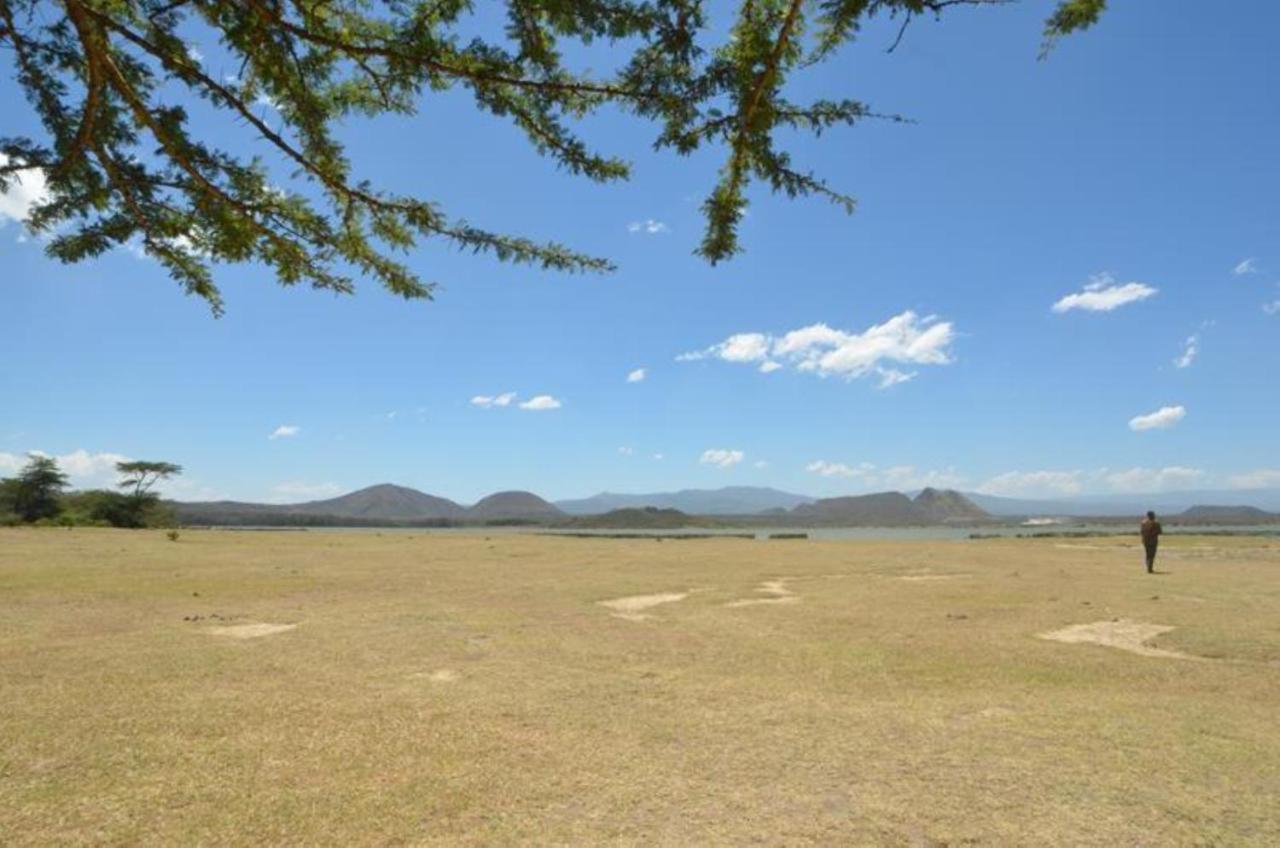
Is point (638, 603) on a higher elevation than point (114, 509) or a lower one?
lower

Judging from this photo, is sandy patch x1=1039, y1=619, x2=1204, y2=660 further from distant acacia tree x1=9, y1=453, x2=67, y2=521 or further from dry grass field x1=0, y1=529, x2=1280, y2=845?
distant acacia tree x1=9, y1=453, x2=67, y2=521

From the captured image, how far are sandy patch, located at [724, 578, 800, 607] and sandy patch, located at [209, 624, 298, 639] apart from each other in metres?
7.32

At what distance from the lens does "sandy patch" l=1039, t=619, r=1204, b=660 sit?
8.62 m

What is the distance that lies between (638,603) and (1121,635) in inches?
297

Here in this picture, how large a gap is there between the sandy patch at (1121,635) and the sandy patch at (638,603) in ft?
19.7

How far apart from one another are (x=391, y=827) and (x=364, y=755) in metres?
1.21

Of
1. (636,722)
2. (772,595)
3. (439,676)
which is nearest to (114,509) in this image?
(772,595)

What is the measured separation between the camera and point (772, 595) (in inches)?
565

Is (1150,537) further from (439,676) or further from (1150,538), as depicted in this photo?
(439,676)

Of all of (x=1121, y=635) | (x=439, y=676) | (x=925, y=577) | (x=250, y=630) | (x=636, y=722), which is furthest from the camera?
(x=925, y=577)

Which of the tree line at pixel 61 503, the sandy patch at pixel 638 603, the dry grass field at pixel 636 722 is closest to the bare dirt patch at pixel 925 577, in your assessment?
the dry grass field at pixel 636 722

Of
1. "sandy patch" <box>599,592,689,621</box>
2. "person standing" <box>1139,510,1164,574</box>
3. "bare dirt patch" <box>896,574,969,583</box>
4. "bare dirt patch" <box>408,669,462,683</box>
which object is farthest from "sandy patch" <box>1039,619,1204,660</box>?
"person standing" <box>1139,510,1164,574</box>

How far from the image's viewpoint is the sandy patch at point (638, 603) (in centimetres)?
1173

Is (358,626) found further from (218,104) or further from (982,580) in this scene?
(982,580)
